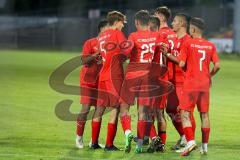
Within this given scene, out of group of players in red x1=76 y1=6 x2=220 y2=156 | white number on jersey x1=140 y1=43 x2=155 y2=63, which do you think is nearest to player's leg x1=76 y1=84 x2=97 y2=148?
group of players in red x1=76 y1=6 x2=220 y2=156

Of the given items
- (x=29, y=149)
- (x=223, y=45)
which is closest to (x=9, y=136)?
(x=29, y=149)

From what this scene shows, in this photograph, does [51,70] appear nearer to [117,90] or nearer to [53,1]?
[117,90]

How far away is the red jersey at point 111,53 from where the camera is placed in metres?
10.1

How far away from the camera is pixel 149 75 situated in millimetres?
10250

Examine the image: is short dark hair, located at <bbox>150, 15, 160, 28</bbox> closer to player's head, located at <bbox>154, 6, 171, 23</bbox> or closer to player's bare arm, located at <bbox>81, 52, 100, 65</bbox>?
→ player's head, located at <bbox>154, 6, 171, 23</bbox>

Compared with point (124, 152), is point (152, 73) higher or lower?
higher

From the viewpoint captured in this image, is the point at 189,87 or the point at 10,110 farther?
the point at 10,110

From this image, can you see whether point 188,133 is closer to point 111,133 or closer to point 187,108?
point 187,108

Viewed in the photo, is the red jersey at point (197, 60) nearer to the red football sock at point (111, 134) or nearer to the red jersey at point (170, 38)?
the red jersey at point (170, 38)

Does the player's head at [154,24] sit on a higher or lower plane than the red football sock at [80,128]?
higher

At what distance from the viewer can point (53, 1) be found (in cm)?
4597

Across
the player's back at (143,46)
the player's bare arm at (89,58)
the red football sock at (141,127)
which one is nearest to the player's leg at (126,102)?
the red football sock at (141,127)

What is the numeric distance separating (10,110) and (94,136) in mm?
4732

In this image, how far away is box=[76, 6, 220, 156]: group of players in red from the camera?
9.90 meters
